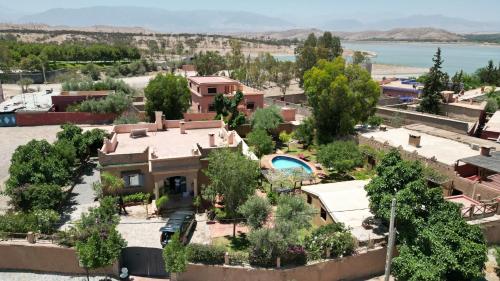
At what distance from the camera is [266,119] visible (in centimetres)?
3853

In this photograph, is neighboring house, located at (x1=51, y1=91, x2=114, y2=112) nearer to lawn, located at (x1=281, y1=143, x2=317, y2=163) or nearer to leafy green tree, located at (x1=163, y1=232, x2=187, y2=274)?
lawn, located at (x1=281, y1=143, x2=317, y2=163)

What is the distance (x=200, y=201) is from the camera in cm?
2511

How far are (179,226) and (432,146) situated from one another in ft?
71.0

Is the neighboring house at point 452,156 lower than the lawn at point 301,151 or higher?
higher

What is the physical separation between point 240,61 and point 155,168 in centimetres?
6644

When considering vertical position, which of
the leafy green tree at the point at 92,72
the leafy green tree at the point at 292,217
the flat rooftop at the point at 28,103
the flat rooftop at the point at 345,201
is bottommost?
the flat rooftop at the point at 345,201

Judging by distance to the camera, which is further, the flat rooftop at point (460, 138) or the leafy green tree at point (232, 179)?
the flat rooftop at point (460, 138)

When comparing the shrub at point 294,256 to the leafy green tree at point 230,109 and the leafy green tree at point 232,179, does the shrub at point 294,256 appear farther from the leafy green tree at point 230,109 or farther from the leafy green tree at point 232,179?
the leafy green tree at point 230,109

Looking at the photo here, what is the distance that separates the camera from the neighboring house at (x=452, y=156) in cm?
2439

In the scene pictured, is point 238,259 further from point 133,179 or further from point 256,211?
point 133,179

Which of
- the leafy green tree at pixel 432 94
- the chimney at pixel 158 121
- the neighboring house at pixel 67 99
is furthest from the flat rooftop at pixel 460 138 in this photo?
the neighboring house at pixel 67 99

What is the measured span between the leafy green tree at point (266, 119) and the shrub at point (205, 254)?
67.9 feet

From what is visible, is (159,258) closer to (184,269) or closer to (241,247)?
(184,269)

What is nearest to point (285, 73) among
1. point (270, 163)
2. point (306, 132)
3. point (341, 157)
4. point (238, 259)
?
point (306, 132)
